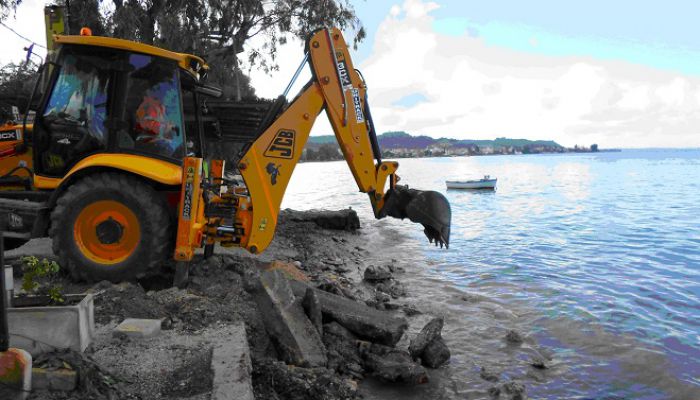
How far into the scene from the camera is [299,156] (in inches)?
258

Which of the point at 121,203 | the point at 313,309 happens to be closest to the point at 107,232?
the point at 121,203

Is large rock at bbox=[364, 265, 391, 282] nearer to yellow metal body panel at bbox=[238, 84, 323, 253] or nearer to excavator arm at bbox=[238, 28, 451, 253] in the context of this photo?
excavator arm at bbox=[238, 28, 451, 253]

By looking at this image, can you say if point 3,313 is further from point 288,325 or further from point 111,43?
point 111,43

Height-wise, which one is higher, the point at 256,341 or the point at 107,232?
the point at 107,232

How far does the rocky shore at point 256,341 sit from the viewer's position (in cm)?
384

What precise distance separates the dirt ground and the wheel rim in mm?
390

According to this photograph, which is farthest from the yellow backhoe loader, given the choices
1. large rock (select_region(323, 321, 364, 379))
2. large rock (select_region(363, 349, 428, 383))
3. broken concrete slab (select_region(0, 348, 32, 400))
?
broken concrete slab (select_region(0, 348, 32, 400))

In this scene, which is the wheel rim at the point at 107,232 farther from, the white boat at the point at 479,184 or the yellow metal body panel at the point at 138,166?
the white boat at the point at 479,184

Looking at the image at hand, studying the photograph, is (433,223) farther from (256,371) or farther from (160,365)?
(160,365)

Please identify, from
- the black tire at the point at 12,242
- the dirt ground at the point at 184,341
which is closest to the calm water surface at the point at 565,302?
the dirt ground at the point at 184,341

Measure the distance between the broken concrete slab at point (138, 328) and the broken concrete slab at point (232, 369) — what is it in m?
0.61

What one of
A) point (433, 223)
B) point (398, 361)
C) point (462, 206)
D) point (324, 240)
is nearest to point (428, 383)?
point (398, 361)

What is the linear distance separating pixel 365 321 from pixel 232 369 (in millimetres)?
2387

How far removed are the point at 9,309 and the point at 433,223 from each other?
14.9ft
